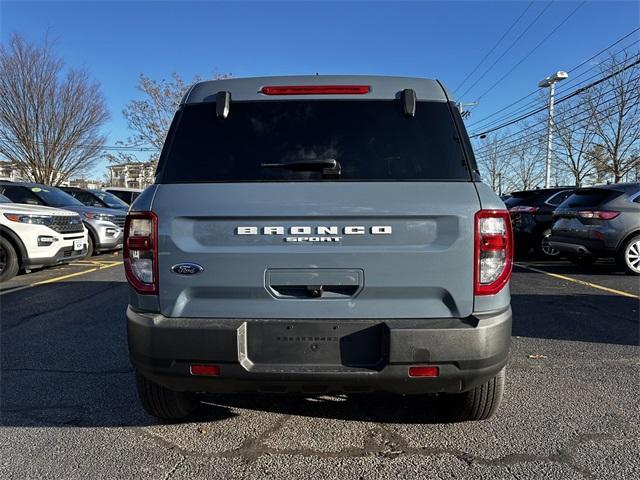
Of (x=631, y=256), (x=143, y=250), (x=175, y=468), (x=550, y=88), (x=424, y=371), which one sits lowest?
(x=175, y=468)

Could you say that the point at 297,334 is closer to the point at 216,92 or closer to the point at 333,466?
the point at 333,466

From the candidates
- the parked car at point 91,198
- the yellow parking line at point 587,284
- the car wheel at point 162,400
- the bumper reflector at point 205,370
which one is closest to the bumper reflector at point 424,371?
the bumper reflector at point 205,370

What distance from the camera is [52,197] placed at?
11.2 m

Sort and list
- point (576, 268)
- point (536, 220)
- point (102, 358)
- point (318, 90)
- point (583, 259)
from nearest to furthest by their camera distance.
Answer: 1. point (318, 90)
2. point (102, 358)
3. point (583, 259)
4. point (576, 268)
5. point (536, 220)

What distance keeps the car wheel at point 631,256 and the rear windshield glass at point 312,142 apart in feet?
24.9

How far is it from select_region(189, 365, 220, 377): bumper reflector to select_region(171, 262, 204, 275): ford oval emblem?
1.57ft

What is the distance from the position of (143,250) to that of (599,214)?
8544mm

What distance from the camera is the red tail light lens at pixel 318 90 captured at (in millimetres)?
2762

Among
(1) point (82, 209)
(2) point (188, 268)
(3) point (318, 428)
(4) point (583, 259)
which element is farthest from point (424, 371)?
(1) point (82, 209)

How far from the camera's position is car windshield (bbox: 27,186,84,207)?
10859mm

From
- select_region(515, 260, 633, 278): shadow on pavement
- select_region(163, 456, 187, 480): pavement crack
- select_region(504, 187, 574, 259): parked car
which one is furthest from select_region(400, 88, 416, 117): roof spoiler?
select_region(504, 187, 574, 259): parked car

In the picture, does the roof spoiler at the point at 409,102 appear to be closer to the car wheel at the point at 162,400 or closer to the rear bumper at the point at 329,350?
the rear bumper at the point at 329,350

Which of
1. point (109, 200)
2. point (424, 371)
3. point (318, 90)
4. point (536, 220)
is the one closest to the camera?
point (424, 371)

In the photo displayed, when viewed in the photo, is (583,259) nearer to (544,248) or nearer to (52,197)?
(544,248)
